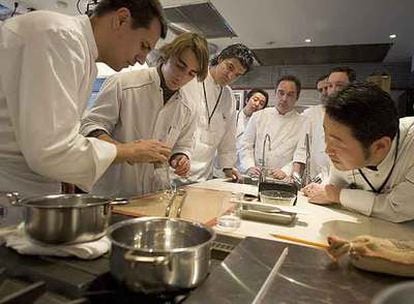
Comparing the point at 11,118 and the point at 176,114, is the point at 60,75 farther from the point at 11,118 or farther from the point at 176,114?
the point at 176,114

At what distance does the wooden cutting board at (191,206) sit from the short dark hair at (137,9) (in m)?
0.64

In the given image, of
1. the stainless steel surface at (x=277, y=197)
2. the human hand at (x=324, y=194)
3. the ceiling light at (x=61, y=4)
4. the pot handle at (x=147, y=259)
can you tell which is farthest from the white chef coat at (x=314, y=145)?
the ceiling light at (x=61, y=4)

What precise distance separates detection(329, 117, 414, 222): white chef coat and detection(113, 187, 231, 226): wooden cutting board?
1.77 feet

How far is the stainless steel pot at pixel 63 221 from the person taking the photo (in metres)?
0.65

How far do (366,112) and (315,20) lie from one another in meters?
3.27

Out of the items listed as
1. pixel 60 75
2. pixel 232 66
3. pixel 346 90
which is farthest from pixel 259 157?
pixel 60 75

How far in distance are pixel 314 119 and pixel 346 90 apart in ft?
5.92

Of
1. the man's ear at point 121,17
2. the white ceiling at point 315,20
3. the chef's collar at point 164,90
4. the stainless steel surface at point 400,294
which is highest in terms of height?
the white ceiling at point 315,20

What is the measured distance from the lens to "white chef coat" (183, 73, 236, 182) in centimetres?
228

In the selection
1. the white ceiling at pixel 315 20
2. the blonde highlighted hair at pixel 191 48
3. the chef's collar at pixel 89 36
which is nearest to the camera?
the chef's collar at pixel 89 36

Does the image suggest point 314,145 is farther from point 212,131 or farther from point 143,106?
point 143,106

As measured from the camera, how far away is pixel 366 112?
1101 millimetres

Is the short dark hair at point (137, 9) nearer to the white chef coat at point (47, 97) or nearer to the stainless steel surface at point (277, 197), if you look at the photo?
the white chef coat at point (47, 97)

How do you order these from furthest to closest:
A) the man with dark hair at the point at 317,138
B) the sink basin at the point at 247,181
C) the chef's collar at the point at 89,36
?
the man with dark hair at the point at 317,138 < the sink basin at the point at 247,181 < the chef's collar at the point at 89,36
